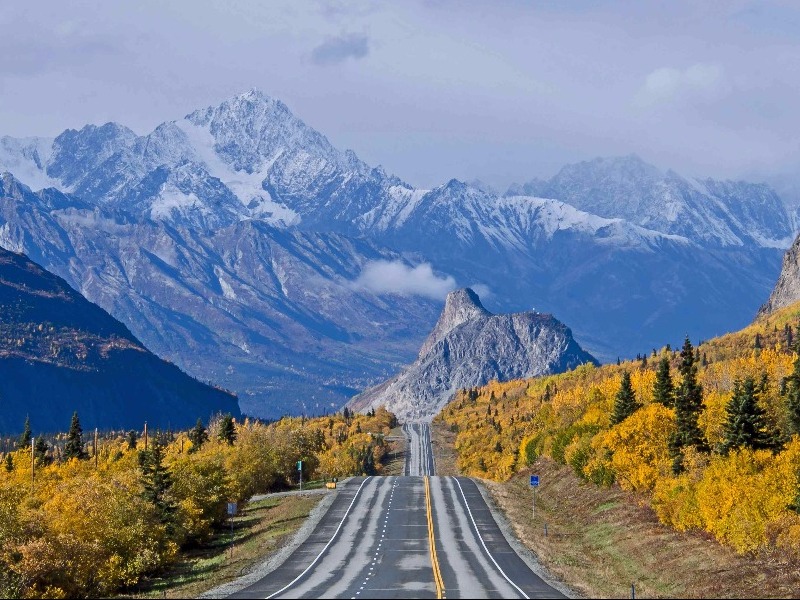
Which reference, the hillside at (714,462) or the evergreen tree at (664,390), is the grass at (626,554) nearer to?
the hillside at (714,462)

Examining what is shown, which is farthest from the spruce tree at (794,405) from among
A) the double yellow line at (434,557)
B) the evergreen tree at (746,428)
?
the double yellow line at (434,557)

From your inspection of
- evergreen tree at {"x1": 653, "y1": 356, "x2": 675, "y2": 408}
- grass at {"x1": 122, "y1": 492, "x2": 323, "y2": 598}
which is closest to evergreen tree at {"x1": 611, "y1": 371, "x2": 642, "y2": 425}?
evergreen tree at {"x1": 653, "y1": 356, "x2": 675, "y2": 408}

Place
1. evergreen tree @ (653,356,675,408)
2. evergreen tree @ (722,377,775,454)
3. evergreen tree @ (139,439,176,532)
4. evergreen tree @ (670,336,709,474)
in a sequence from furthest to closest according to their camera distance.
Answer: evergreen tree @ (653,356,675,408) → evergreen tree @ (670,336,709,474) → evergreen tree @ (139,439,176,532) → evergreen tree @ (722,377,775,454)

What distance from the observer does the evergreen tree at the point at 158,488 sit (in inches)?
4417

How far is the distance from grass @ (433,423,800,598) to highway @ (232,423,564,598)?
398 centimetres

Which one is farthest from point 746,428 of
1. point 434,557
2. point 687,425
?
point 434,557

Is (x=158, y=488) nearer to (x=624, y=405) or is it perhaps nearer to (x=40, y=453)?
Result: (x=624, y=405)

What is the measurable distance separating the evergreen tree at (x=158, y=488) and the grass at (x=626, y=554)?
3486 cm

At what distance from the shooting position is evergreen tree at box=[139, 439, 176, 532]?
4417 inches

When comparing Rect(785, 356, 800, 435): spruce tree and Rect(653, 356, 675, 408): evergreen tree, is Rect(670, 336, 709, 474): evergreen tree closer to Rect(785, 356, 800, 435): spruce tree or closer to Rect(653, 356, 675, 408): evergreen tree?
Rect(785, 356, 800, 435): spruce tree

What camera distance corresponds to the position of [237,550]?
10856cm

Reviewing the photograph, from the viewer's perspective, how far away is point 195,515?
11912 centimetres

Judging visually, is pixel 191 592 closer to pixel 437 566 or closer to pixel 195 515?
pixel 437 566

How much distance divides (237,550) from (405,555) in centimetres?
2226
